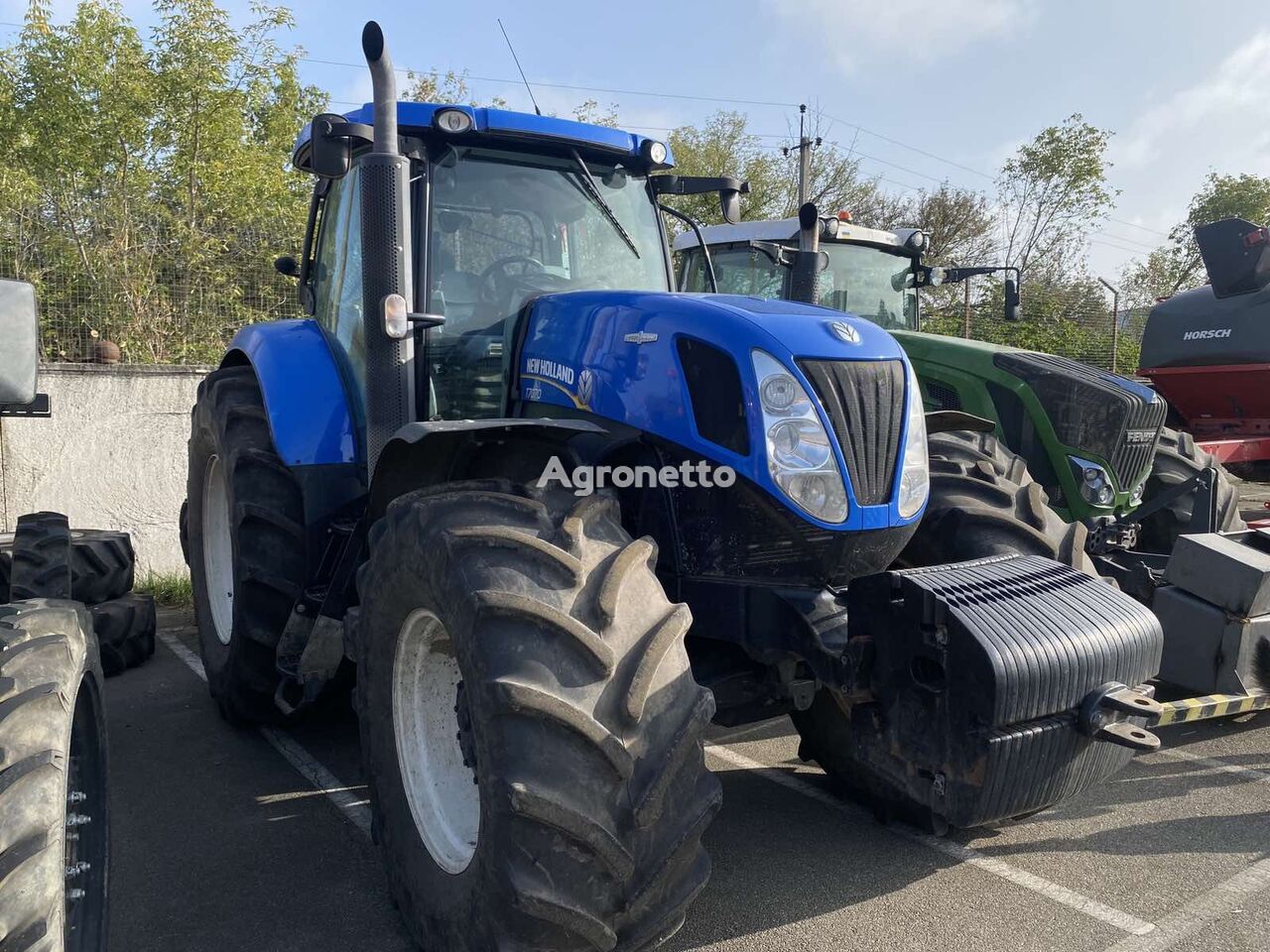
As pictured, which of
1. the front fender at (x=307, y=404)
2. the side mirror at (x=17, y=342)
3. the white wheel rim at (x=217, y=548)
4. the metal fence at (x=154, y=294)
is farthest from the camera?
the metal fence at (x=154, y=294)

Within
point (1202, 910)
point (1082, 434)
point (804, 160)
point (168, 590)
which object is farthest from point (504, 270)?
point (804, 160)

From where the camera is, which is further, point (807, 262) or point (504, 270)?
point (807, 262)

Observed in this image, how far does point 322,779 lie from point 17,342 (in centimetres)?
227

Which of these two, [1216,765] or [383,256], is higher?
[383,256]

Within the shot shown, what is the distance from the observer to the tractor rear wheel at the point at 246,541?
12.9ft

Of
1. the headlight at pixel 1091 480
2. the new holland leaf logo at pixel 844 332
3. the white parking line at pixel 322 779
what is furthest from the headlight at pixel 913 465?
the headlight at pixel 1091 480

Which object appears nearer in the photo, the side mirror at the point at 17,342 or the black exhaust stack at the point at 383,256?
the side mirror at the point at 17,342

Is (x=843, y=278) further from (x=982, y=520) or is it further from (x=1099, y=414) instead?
(x=982, y=520)

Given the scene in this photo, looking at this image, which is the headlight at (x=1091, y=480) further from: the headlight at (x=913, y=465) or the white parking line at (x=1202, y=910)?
the headlight at (x=913, y=465)

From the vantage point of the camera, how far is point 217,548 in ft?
16.3

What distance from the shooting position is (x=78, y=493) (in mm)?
7391

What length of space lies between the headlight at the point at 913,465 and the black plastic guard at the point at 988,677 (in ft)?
0.79

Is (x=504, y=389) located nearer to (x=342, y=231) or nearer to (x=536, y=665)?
(x=342, y=231)

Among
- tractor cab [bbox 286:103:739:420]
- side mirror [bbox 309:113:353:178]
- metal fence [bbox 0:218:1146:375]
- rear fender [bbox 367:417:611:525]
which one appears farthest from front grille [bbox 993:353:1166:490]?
metal fence [bbox 0:218:1146:375]
